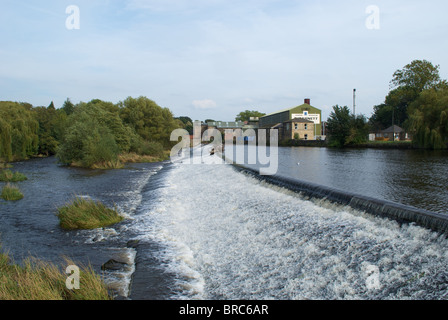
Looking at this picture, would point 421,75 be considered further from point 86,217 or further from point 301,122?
point 86,217

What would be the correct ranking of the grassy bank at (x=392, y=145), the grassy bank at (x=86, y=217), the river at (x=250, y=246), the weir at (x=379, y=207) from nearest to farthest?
the river at (x=250, y=246) < the weir at (x=379, y=207) < the grassy bank at (x=86, y=217) < the grassy bank at (x=392, y=145)

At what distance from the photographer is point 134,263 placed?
20.0 feet

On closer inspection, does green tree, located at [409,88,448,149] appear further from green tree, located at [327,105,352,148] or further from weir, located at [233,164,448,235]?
weir, located at [233,164,448,235]

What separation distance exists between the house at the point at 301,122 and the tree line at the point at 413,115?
1114 cm

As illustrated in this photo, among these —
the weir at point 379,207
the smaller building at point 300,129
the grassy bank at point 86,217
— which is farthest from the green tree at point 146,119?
the weir at point 379,207

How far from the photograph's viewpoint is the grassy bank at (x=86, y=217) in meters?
8.59

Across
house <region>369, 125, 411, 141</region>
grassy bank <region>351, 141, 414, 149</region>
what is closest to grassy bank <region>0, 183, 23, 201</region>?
grassy bank <region>351, 141, 414, 149</region>

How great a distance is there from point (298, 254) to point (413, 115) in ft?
114

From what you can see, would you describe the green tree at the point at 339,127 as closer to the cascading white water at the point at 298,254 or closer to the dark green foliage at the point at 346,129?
the dark green foliage at the point at 346,129

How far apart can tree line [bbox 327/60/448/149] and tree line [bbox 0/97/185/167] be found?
25.1 meters

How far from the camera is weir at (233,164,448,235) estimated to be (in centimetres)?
543

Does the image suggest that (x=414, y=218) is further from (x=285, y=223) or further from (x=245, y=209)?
(x=245, y=209)
